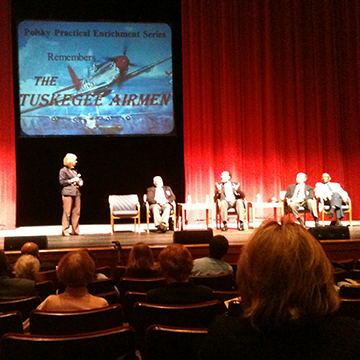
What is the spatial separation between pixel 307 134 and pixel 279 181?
1.15 metres

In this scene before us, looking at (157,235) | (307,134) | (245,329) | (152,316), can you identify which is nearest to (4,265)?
(152,316)

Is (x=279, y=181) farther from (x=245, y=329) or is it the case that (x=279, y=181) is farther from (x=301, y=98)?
(x=245, y=329)

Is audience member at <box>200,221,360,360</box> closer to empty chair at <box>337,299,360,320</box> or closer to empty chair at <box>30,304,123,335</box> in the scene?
empty chair at <box>30,304,123,335</box>

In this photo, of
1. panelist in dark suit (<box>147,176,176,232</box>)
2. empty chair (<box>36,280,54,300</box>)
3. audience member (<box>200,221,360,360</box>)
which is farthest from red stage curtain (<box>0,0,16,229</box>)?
audience member (<box>200,221,360,360</box>)

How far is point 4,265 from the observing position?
2.70 meters

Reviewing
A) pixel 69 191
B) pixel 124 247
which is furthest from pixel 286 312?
pixel 69 191

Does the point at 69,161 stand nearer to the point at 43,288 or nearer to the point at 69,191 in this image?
the point at 69,191

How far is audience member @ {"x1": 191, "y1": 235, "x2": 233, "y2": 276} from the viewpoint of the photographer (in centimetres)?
325

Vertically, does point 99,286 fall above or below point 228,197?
below

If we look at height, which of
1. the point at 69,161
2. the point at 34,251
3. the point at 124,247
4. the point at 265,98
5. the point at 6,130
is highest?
the point at 265,98

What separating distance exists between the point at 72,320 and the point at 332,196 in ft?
21.3

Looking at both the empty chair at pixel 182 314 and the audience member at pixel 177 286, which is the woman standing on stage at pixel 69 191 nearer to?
the audience member at pixel 177 286

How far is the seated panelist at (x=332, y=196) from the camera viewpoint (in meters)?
7.44

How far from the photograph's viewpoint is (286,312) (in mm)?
906
